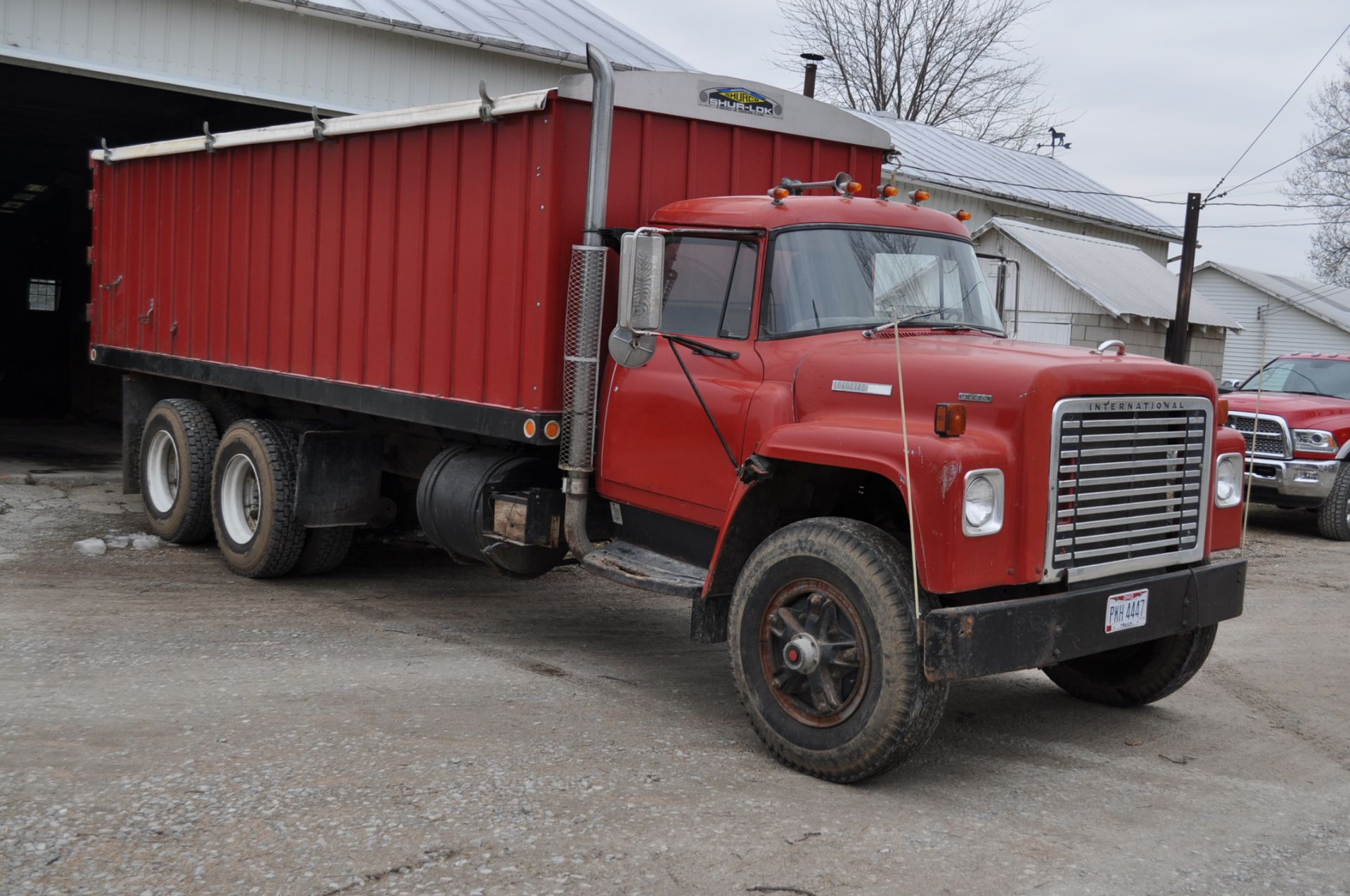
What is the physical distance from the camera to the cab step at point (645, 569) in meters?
6.10

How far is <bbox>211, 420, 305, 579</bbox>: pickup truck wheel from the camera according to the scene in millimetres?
8945

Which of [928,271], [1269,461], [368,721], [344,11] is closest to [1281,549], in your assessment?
[1269,461]

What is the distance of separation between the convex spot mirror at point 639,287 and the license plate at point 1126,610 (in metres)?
2.31

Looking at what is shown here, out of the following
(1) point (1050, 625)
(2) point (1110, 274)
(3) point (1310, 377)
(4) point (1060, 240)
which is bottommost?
(1) point (1050, 625)

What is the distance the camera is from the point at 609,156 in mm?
6594

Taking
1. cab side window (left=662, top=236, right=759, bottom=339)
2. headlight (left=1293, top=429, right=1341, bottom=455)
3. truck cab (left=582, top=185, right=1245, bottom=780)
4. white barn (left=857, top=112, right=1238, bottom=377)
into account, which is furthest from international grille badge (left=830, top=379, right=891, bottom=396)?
white barn (left=857, top=112, right=1238, bottom=377)

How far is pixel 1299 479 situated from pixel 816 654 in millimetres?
10378

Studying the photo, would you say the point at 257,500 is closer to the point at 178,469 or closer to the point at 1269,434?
the point at 178,469

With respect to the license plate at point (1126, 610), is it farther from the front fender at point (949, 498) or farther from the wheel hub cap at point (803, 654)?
the wheel hub cap at point (803, 654)

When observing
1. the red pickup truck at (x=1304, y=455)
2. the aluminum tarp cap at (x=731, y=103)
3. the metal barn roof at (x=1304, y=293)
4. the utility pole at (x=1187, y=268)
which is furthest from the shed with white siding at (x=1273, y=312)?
the aluminum tarp cap at (x=731, y=103)

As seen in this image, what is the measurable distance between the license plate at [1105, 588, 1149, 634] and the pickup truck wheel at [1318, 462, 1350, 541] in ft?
31.8

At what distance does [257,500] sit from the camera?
9375 mm

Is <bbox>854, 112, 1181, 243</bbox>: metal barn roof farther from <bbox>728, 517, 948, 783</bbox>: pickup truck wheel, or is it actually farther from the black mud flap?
<bbox>728, 517, 948, 783</bbox>: pickup truck wheel

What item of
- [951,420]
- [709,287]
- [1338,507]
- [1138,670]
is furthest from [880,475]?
[1338,507]
